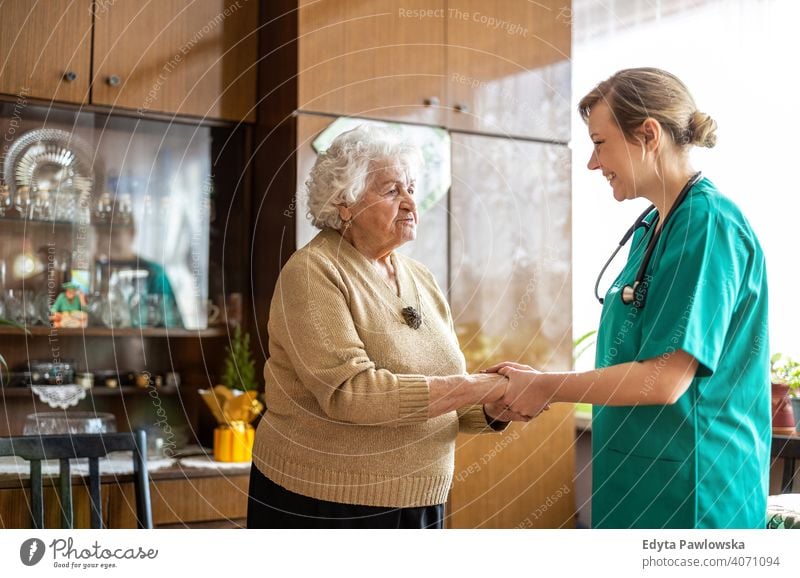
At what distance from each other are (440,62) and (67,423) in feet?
4.09

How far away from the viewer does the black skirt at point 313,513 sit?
1.37 metres

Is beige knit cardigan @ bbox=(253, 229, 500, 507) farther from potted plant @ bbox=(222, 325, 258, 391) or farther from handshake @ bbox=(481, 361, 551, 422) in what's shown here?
potted plant @ bbox=(222, 325, 258, 391)

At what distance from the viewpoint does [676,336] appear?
1080mm

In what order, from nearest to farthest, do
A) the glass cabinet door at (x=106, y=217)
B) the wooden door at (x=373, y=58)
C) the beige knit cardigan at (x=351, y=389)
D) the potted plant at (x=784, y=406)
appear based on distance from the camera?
the beige knit cardigan at (x=351, y=389)
the potted plant at (x=784, y=406)
the wooden door at (x=373, y=58)
the glass cabinet door at (x=106, y=217)

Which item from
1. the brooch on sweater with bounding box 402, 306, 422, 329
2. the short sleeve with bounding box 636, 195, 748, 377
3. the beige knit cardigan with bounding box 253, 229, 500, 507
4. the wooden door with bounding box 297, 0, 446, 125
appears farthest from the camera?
the wooden door with bounding box 297, 0, 446, 125

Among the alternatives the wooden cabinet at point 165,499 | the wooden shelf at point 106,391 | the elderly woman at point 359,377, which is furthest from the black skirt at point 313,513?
the wooden shelf at point 106,391

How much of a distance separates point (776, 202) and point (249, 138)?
4.44 feet

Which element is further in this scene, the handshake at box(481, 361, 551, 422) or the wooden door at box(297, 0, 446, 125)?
the wooden door at box(297, 0, 446, 125)

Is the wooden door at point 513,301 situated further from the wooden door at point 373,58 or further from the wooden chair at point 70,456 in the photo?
the wooden chair at point 70,456

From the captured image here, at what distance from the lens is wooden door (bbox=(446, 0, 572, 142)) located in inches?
87.8

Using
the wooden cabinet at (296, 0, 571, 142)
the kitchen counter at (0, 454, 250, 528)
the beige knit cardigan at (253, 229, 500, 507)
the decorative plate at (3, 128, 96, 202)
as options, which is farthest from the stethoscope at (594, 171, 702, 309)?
the decorative plate at (3, 128, 96, 202)

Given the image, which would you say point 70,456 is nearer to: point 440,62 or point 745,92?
point 440,62

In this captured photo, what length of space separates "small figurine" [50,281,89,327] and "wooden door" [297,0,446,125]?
762mm

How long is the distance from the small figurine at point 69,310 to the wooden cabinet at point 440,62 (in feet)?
2.51
